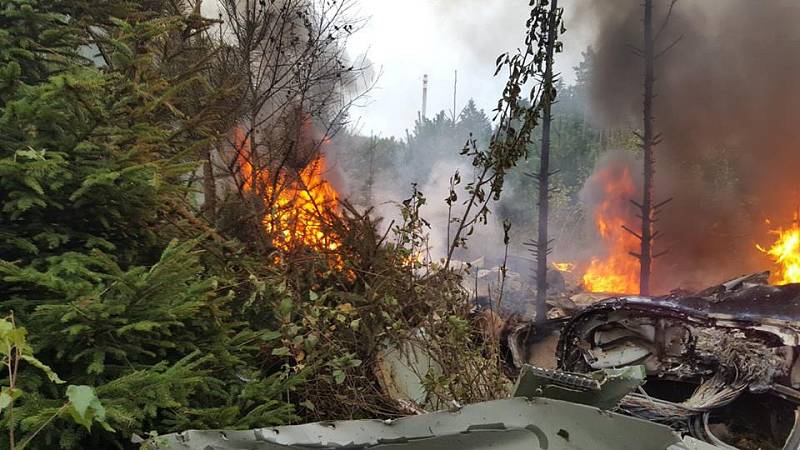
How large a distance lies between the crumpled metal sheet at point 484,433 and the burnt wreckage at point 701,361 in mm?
2582

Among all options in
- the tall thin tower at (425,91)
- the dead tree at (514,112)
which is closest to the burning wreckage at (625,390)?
the dead tree at (514,112)

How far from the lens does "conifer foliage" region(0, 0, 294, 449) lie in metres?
2.12

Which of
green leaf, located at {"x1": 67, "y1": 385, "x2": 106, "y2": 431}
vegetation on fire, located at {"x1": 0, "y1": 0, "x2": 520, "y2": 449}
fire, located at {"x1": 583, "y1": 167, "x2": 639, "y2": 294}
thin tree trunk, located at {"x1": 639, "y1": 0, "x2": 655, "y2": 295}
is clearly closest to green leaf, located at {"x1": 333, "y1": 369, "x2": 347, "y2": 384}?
vegetation on fire, located at {"x1": 0, "y1": 0, "x2": 520, "y2": 449}

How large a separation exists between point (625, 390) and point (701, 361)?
10.8ft

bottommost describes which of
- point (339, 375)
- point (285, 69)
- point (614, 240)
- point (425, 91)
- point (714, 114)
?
point (339, 375)

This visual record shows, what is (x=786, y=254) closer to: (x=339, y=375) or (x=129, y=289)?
(x=339, y=375)

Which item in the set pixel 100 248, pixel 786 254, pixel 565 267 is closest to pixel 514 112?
pixel 100 248

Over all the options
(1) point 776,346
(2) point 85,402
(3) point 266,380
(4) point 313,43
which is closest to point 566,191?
(4) point 313,43

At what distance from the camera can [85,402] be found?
48.6 inches

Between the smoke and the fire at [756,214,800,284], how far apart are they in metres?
0.51

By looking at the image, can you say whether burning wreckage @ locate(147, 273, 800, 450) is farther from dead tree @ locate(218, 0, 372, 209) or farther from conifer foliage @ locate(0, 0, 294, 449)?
dead tree @ locate(218, 0, 372, 209)

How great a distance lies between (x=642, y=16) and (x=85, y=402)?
1636cm

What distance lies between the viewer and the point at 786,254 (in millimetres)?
12594

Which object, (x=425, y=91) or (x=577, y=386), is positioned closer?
(x=577, y=386)
